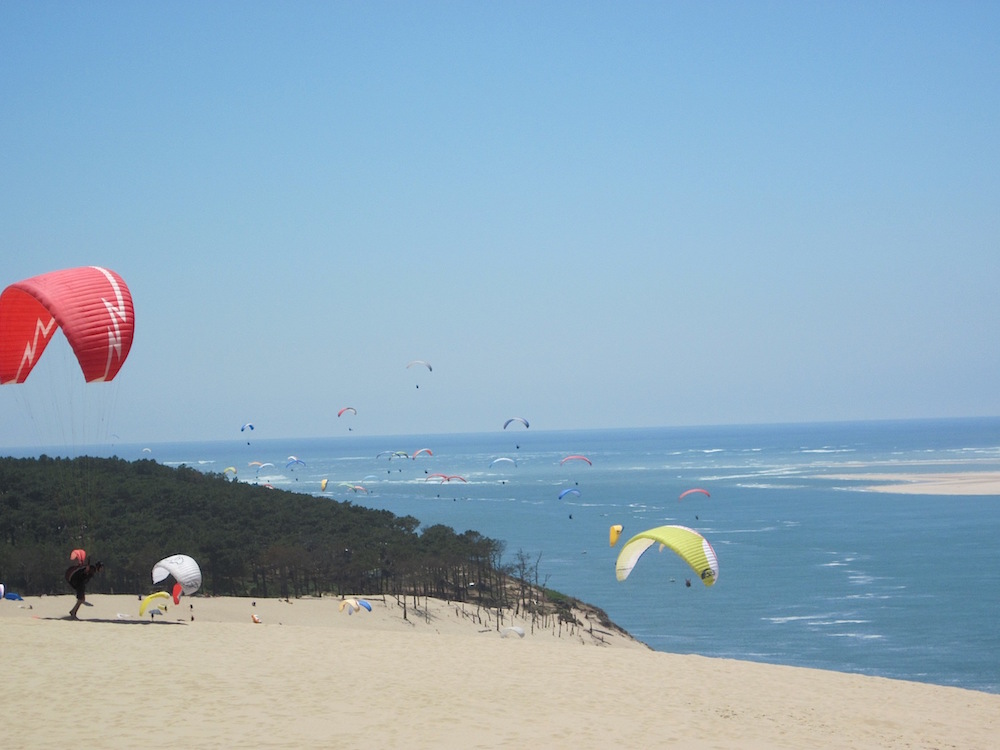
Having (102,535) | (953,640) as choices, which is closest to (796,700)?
(953,640)

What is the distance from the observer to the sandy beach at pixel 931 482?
3410 inches

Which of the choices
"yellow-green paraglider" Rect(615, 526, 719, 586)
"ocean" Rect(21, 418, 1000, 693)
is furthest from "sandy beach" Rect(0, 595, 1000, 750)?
"ocean" Rect(21, 418, 1000, 693)

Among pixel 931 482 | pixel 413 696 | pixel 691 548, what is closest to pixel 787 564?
pixel 691 548

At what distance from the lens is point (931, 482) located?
96.6 metres

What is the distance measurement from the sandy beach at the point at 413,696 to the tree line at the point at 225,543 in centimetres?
1608

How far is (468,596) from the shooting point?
127ft

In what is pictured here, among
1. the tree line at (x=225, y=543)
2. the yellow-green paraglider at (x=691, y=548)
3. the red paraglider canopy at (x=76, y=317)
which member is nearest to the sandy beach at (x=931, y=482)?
the tree line at (x=225, y=543)

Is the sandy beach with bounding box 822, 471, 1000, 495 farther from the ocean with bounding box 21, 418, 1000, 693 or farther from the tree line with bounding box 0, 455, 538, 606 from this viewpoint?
the tree line with bounding box 0, 455, 538, 606

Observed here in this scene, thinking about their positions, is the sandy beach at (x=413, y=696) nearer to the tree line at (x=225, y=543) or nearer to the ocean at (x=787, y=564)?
the ocean at (x=787, y=564)

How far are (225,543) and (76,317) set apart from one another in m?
24.3

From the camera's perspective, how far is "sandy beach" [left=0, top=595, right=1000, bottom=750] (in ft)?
34.8

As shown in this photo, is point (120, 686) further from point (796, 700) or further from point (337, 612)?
point (337, 612)

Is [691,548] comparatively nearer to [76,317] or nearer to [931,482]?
[76,317]

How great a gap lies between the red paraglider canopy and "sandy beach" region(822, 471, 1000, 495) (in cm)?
8356
